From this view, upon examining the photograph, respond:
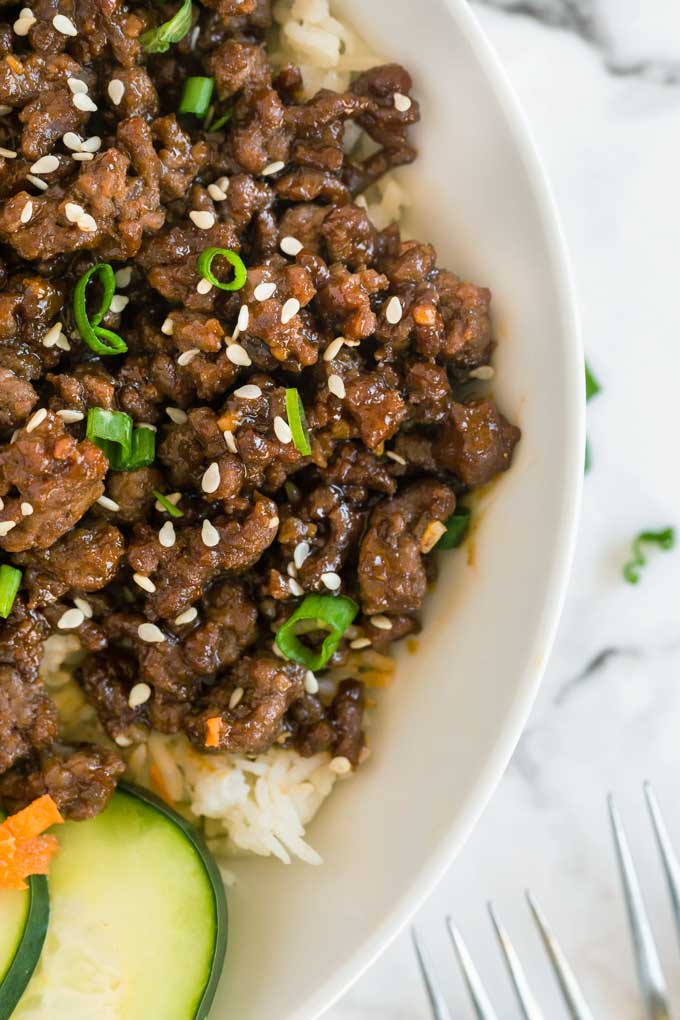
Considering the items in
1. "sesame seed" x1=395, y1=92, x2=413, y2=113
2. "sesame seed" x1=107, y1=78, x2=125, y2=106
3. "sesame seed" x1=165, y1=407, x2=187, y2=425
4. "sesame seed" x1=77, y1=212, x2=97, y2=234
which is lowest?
"sesame seed" x1=165, y1=407, x2=187, y2=425

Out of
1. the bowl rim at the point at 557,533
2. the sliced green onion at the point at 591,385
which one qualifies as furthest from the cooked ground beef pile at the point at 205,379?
the sliced green onion at the point at 591,385

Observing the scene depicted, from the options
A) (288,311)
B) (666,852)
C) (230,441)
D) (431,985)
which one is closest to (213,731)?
(230,441)

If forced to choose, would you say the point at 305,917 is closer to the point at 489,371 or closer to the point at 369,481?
the point at 369,481

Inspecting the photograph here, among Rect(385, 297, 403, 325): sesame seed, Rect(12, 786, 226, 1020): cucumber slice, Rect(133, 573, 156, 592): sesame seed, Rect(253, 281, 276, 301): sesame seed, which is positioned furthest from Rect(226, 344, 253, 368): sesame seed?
Rect(12, 786, 226, 1020): cucumber slice

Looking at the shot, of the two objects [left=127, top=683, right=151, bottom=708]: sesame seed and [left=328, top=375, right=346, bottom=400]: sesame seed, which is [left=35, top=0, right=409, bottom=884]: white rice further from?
[left=328, top=375, right=346, bottom=400]: sesame seed

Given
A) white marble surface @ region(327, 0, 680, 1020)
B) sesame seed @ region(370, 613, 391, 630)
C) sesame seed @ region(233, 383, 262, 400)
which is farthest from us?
white marble surface @ region(327, 0, 680, 1020)
